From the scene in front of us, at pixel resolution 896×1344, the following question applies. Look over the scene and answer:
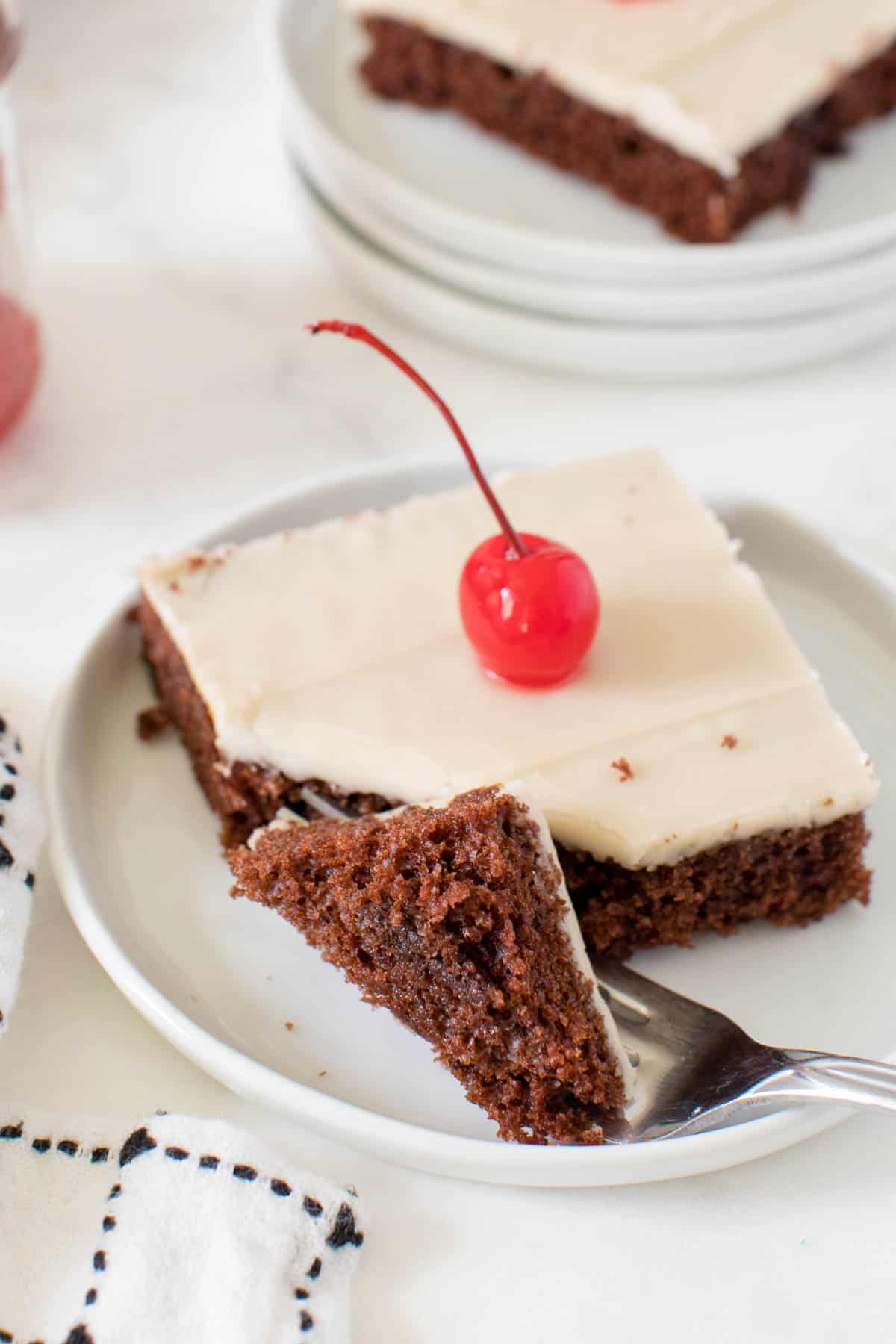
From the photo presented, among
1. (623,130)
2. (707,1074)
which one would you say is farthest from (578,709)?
(623,130)

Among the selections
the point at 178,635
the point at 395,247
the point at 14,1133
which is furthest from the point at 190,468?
the point at 14,1133

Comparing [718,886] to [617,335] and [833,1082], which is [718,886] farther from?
[617,335]

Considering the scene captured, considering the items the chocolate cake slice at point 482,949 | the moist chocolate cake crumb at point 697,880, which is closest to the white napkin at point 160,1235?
the chocolate cake slice at point 482,949

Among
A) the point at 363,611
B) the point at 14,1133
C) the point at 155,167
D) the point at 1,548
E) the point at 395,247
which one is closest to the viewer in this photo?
the point at 14,1133

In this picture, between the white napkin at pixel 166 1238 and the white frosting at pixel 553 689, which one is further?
the white frosting at pixel 553 689

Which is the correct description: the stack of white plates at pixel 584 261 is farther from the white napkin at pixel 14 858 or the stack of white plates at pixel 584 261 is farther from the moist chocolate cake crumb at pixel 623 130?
the white napkin at pixel 14 858

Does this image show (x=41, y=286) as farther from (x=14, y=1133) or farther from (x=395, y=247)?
(x=14, y=1133)
